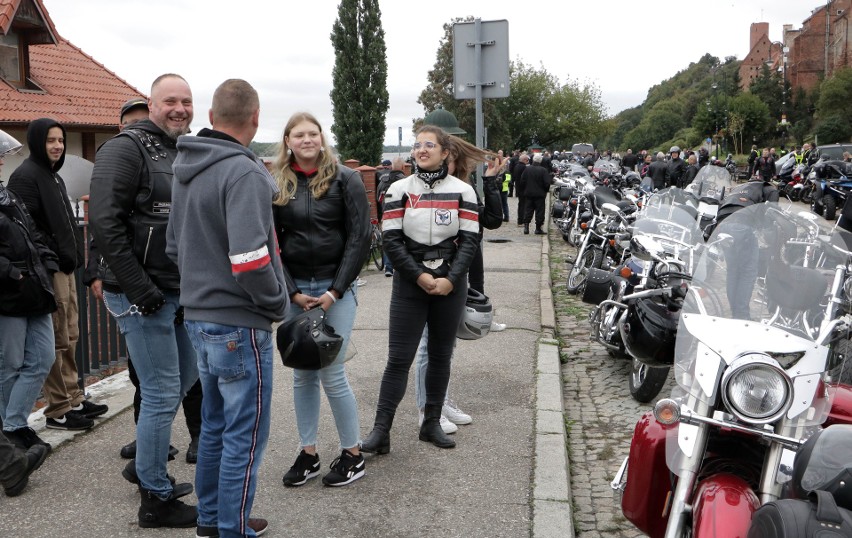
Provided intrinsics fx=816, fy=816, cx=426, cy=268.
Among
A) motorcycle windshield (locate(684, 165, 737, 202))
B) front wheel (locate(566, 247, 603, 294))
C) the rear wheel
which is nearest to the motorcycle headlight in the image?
front wheel (locate(566, 247, 603, 294))

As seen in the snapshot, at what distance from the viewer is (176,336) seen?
13.0 ft

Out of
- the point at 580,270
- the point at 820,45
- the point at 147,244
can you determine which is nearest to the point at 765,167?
the point at 580,270

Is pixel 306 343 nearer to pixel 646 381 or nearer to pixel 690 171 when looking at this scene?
pixel 646 381

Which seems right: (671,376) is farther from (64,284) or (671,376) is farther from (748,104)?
(748,104)

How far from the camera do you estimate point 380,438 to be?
15.2 ft

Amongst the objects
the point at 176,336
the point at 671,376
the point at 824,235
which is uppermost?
the point at 824,235

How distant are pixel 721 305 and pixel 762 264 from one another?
0.24m

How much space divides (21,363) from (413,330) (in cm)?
214

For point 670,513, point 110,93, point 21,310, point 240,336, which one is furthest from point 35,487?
point 110,93

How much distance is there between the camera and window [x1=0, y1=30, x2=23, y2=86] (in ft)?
65.1

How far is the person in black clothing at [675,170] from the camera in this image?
69.4 feet

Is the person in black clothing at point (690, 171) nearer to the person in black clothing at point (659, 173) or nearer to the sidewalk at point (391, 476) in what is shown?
the person in black clothing at point (659, 173)

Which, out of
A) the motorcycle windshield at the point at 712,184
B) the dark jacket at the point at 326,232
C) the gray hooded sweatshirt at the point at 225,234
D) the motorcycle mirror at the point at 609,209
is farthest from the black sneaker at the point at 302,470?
the motorcycle windshield at the point at 712,184

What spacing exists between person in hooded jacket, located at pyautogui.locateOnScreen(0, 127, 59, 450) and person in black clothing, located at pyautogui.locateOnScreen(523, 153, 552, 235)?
13.7 m
